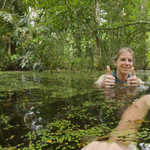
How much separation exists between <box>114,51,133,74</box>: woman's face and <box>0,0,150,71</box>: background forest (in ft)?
1.94

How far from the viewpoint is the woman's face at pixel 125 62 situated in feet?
9.85

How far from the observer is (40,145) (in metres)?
1.05

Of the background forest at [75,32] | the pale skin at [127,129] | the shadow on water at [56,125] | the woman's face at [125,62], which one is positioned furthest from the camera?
the background forest at [75,32]

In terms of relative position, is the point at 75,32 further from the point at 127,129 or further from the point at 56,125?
the point at 127,129

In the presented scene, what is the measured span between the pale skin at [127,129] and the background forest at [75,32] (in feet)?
6.00

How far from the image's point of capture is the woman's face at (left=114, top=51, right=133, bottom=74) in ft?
9.85

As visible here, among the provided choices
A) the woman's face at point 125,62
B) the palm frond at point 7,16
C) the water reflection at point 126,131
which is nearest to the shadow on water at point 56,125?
the water reflection at point 126,131

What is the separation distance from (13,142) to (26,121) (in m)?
0.38

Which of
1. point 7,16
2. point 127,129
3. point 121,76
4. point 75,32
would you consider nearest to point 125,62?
point 121,76

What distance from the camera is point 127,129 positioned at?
1.25 metres

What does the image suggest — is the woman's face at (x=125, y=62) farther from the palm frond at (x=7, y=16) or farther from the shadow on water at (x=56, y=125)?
the palm frond at (x=7, y=16)

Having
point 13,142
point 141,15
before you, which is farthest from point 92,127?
point 141,15

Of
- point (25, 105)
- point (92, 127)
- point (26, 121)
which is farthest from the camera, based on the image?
point (25, 105)

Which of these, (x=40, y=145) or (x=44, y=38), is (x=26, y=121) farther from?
(x=44, y=38)
